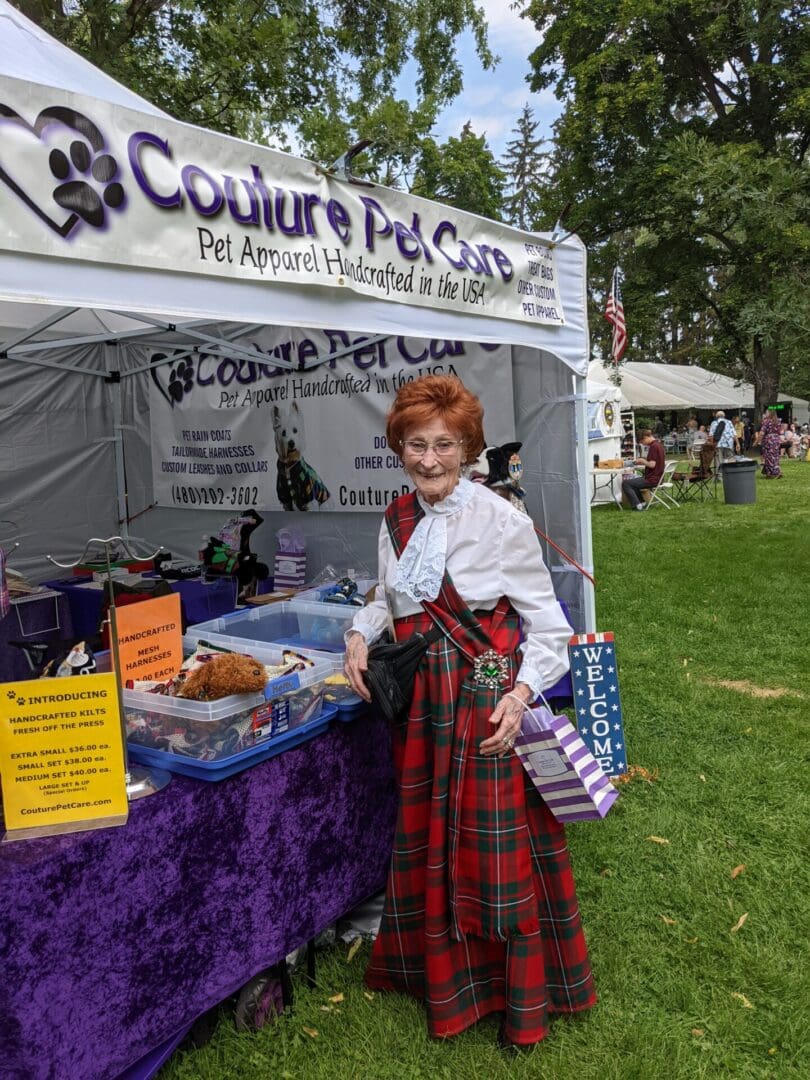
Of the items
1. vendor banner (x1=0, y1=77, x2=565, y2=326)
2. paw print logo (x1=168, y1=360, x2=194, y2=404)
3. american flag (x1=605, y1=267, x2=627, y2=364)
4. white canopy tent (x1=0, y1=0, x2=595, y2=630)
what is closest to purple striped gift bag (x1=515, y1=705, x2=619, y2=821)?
white canopy tent (x1=0, y1=0, x2=595, y2=630)

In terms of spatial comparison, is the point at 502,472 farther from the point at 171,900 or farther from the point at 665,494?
the point at 665,494

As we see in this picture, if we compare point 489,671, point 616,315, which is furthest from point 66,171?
point 616,315

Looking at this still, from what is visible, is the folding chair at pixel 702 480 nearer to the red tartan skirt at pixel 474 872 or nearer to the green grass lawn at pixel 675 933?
the green grass lawn at pixel 675 933

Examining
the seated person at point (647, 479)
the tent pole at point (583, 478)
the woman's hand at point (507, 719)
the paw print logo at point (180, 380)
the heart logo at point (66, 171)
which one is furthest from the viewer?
the seated person at point (647, 479)

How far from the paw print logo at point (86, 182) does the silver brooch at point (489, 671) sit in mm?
1438

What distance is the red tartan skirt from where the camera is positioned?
6.47 ft

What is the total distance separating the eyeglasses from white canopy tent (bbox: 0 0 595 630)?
0.59m

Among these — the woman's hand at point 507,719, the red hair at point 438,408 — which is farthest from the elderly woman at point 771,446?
the woman's hand at point 507,719

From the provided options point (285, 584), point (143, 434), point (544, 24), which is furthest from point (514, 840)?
point (544, 24)

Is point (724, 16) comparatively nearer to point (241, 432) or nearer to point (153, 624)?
point (241, 432)

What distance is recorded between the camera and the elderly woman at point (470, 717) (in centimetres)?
197

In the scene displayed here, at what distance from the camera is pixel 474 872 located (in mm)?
1989

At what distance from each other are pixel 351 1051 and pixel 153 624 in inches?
51.8

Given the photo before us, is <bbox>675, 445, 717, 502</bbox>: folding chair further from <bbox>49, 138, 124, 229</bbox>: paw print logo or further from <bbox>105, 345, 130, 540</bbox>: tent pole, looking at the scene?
<bbox>49, 138, 124, 229</bbox>: paw print logo
